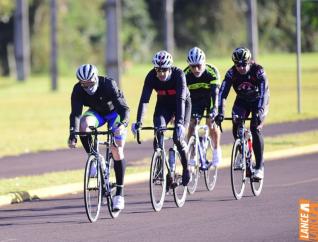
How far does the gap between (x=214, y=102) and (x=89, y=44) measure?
65.9m

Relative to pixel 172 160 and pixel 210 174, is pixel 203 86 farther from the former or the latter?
pixel 172 160

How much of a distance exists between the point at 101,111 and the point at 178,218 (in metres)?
1.70

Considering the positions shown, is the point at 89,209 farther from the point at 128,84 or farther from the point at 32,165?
the point at 128,84

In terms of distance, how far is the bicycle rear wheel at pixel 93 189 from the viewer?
13758 millimetres

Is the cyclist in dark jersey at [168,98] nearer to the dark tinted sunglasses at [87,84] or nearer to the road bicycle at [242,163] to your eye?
the road bicycle at [242,163]

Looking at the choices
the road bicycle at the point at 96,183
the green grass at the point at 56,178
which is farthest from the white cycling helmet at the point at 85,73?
the green grass at the point at 56,178

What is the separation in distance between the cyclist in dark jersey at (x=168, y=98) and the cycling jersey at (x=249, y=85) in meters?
0.94

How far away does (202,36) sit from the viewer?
314 feet

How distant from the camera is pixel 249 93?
16.4 meters

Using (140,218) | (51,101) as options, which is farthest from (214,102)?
(51,101)

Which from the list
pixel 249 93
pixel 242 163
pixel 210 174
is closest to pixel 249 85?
pixel 249 93

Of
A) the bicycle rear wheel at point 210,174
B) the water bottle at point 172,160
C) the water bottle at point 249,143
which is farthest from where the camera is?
the bicycle rear wheel at point 210,174

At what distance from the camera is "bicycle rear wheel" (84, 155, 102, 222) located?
13758 millimetres

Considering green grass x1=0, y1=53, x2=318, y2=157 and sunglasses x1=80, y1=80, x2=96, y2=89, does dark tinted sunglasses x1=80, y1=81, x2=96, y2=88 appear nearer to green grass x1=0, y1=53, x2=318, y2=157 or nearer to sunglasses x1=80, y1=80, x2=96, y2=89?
sunglasses x1=80, y1=80, x2=96, y2=89
